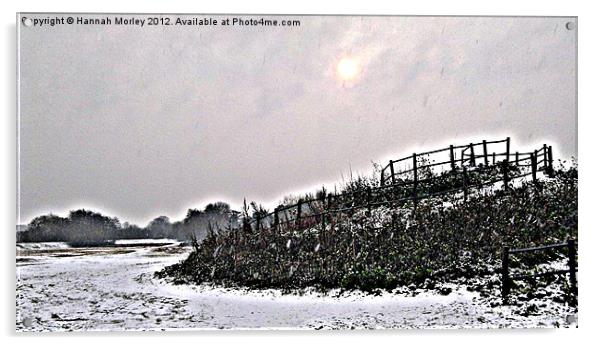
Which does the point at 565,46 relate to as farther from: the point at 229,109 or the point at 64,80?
the point at 64,80

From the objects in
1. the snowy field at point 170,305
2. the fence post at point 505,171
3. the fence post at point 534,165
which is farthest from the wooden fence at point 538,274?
the fence post at point 505,171

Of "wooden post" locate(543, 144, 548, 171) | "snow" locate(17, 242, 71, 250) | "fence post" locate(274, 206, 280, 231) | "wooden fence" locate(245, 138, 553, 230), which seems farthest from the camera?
"fence post" locate(274, 206, 280, 231)

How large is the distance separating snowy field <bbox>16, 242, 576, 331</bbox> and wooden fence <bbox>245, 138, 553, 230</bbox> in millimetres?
1013

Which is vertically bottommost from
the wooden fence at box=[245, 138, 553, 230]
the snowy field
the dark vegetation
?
the snowy field

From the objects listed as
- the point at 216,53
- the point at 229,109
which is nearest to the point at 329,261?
the point at 229,109

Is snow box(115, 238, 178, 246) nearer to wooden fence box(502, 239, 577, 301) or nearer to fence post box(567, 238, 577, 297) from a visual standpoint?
wooden fence box(502, 239, 577, 301)

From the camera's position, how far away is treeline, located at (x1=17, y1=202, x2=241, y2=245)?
24.1 ft

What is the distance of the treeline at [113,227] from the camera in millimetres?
7348

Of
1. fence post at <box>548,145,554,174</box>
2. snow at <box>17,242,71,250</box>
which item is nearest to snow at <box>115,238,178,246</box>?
snow at <box>17,242,71,250</box>

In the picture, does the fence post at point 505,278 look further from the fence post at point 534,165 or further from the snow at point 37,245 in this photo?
the snow at point 37,245

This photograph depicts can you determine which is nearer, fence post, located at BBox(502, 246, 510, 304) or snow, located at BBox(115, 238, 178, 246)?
fence post, located at BBox(502, 246, 510, 304)

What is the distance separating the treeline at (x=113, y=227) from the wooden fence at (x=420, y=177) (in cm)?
44

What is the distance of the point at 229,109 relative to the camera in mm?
7652

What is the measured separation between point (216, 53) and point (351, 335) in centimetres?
354
